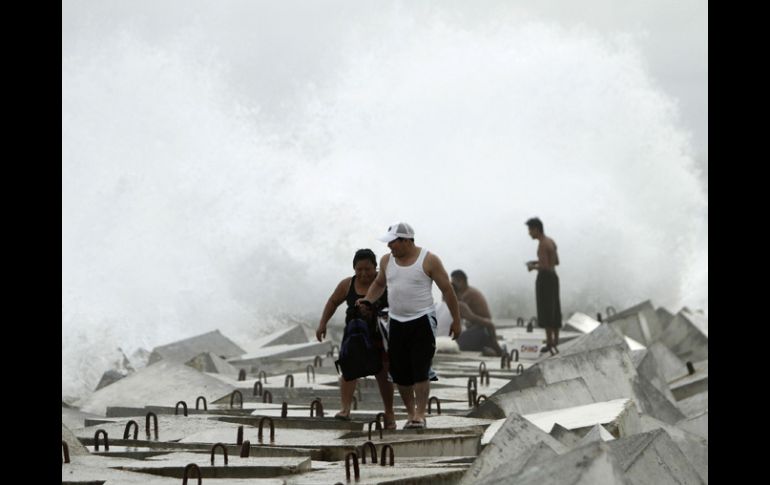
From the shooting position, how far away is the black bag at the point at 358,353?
25.5ft

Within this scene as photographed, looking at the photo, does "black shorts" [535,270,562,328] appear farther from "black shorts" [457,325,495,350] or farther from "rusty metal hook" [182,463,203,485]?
"rusty metal hook" [182,463,203,485]

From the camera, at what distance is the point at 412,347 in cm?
766

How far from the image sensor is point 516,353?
527 inches

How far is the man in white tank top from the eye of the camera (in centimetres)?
753

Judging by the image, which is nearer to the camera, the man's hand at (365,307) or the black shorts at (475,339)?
the man's hand at (365,307)

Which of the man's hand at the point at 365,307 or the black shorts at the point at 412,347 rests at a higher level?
the man's hand at the point at 365,307

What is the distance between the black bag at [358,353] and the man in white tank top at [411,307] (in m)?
0.11

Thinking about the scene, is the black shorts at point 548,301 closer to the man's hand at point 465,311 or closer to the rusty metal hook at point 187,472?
the man's hand at point 465,311

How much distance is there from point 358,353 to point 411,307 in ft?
1.28

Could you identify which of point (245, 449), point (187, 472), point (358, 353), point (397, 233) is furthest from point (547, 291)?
point (187, 472)

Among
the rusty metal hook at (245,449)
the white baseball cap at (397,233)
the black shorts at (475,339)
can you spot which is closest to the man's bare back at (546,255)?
the black shorts at (475,339)

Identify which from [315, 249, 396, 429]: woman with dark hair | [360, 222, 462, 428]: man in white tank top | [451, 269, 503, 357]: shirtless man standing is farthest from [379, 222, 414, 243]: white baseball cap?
[451, 269, 503, 357]: shirtless man standing
